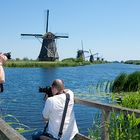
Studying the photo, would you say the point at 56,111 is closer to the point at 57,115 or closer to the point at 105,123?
the point at 57,115

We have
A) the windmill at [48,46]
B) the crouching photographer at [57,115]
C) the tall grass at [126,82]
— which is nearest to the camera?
the crouching photographer at [57,115]

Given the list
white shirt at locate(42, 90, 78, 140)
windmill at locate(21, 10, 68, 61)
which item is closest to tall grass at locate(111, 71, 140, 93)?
white shirt at locate(42, 90, 78, 140)

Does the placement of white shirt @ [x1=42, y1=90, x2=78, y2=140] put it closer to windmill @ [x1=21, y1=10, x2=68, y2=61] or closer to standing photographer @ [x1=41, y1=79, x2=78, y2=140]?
standing photographer @ [x1=41, y1=79, x2=78, y2=140]

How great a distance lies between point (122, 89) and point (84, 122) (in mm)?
8663

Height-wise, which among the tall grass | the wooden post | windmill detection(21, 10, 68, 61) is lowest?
the tall grass

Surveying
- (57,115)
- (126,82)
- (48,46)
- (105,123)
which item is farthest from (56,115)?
(48,46)

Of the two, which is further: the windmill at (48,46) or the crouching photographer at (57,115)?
the windmill at (48,46)

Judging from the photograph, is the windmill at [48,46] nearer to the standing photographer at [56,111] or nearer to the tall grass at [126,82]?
the tall grass at [126,82]

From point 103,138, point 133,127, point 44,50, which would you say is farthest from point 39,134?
point 44,50

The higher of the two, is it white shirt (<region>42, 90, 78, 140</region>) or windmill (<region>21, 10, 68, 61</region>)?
windmill (<region>21, 10, 68, 61</region>)

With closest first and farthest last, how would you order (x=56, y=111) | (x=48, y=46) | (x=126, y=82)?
(x=56, y=111)
(x=126, y=82)
(x=48, y=46)

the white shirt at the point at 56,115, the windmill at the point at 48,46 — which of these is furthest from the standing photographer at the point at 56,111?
the windmill at the point at 48,46

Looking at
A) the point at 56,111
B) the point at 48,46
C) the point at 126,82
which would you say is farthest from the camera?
the point at 48,46

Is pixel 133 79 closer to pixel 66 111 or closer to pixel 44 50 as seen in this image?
pixel 66 111
